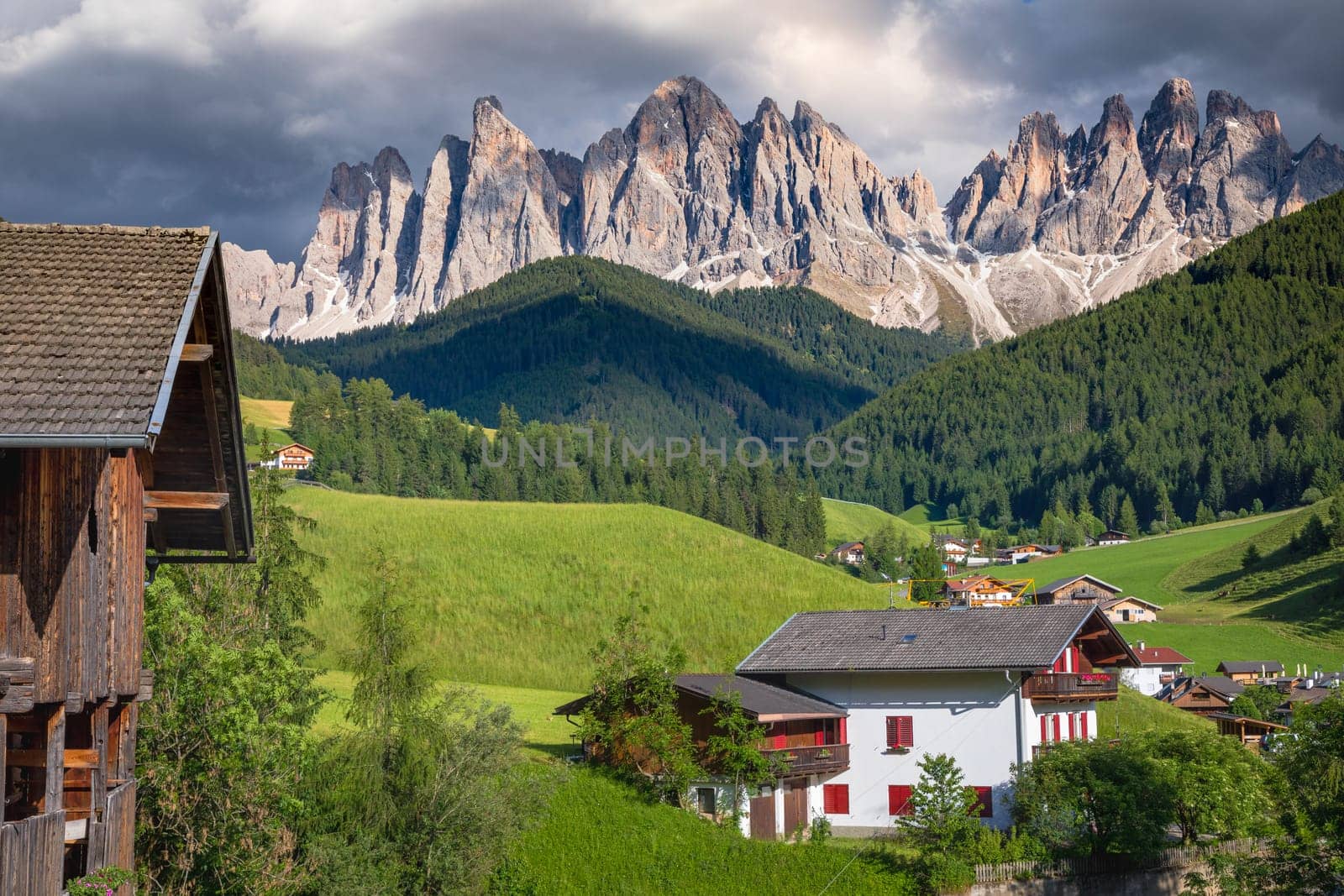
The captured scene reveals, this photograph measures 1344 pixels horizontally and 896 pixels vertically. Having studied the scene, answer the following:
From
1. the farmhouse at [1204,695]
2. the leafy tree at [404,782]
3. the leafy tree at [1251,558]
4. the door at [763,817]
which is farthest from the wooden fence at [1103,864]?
the leafy tree at [1251,558]

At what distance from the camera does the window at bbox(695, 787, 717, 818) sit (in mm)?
43125

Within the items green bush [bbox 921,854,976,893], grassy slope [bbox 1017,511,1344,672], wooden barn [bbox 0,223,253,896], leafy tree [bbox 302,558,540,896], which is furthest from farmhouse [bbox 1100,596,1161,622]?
wooden barn [bbox 0,223,253,896]

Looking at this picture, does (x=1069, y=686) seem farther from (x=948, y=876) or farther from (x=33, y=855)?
(x=33, y=855)

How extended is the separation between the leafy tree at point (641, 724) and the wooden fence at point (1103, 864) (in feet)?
29.8

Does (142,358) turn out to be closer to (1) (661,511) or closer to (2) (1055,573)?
(1) (661,511)

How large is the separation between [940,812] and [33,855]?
3192cm

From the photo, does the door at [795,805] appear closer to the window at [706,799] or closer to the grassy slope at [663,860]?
the window at [706,799]

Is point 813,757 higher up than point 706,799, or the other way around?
point 813,757

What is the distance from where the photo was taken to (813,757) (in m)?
45.7

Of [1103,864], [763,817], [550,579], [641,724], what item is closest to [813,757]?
[763,817]

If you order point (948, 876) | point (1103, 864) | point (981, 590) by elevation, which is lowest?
point (1103, 864)

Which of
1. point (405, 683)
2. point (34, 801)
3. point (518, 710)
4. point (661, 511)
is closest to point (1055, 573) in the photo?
point (661, 511)

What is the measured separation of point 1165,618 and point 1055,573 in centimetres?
3340

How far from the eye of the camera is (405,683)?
33219 mm
